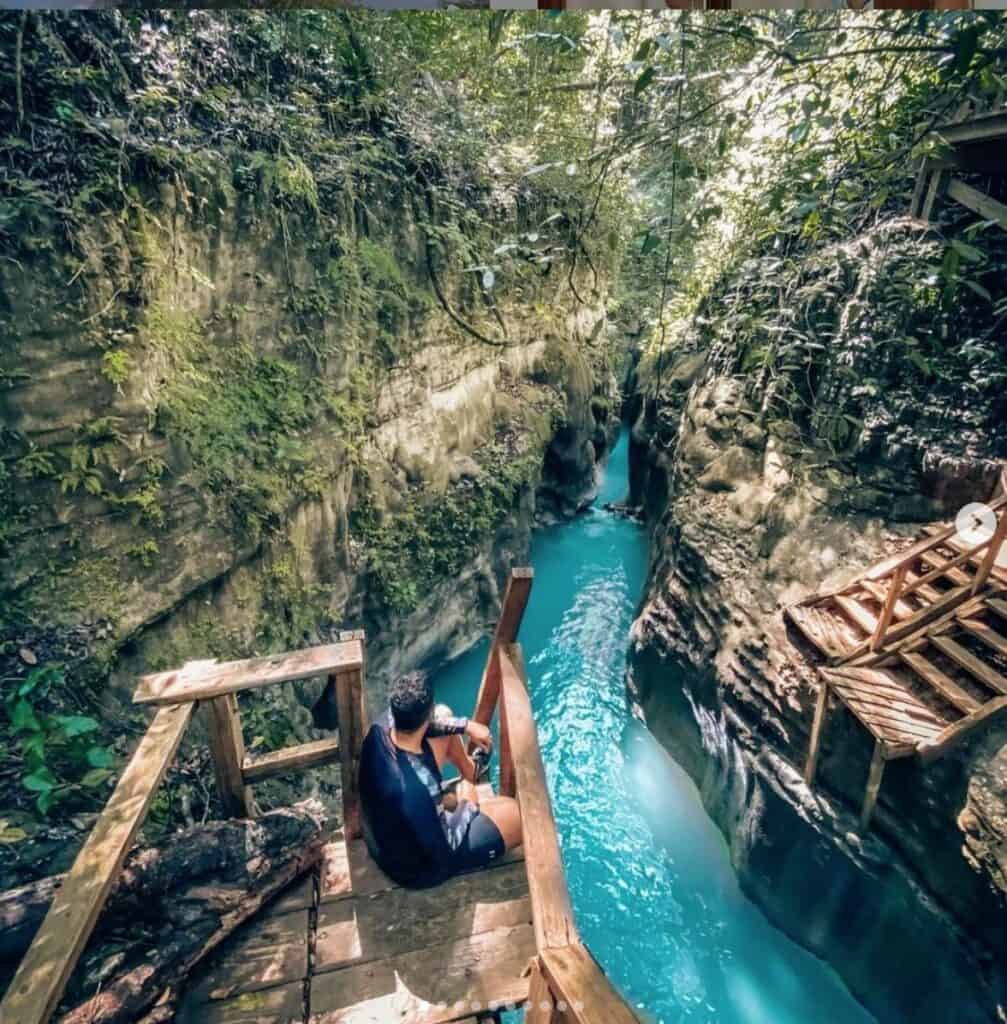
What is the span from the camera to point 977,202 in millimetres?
3180

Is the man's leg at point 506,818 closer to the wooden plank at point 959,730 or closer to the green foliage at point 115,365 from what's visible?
the wooden plank at point 959,730

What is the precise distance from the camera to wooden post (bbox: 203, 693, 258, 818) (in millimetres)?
2025

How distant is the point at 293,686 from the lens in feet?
12.1

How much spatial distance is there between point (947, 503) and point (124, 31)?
5.14 m

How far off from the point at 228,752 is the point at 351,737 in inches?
18.1

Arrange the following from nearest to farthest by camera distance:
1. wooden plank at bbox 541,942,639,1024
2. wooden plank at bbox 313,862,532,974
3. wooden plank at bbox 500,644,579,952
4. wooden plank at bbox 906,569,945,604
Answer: wooden plank at bbox 541,942,639,1024 < wooden plank at bbox 500,644,579,952 < wooden plank at bbox 313,862,532,974 < wooden plank at bbox 906,569,945,604

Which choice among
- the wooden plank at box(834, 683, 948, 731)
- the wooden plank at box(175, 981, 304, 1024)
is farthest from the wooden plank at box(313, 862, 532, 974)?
the wooden plank at box(834, 683, 948, 731)

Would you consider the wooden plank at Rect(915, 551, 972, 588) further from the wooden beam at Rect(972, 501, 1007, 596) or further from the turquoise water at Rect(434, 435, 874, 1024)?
the turquoise water at Rect(434, 435, 874, 1024)

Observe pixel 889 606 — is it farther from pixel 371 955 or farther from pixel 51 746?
pixel 51 746

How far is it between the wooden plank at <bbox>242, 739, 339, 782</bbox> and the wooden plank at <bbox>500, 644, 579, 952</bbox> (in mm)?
764

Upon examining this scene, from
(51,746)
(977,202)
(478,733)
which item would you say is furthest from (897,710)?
(51,746)

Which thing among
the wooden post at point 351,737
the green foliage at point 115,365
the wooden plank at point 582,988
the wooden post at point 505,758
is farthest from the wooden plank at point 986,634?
the green foliage at point 115,365

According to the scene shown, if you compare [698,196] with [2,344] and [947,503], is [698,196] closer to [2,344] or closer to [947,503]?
[947,503]

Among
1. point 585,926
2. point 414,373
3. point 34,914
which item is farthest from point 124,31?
point 585,926
